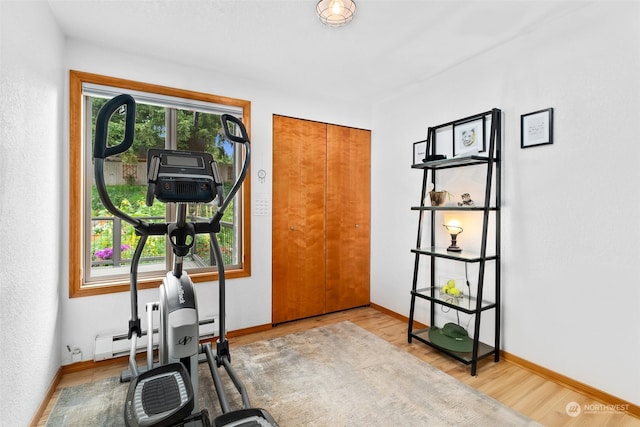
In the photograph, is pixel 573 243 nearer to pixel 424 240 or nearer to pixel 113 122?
pixel 424 240

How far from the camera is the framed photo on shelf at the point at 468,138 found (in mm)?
2643

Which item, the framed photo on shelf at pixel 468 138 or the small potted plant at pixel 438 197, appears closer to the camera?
the framed photo on shelf at pixel 468 138

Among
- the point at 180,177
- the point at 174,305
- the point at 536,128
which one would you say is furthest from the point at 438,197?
the point at 174,305

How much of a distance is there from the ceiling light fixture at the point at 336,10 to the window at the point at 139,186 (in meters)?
1.34

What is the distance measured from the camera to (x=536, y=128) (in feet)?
7.53

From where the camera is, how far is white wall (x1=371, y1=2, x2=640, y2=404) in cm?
188

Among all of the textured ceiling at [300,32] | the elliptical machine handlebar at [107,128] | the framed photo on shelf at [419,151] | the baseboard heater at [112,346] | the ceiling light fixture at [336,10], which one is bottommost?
the baseboard heater at [112,346]

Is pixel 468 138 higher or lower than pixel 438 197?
higher

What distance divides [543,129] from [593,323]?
1331 mm

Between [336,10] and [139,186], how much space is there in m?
2.08

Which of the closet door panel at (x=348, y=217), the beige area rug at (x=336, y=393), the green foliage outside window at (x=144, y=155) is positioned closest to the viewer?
the beige area rug at (x=336, y=393)

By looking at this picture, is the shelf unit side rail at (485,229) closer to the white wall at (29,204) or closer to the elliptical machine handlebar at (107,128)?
the elliptical machine handlebar at (107,128)

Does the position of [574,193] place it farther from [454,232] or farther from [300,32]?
[300,32]

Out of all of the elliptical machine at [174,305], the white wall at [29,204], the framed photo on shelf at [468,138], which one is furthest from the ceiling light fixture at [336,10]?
the white wall at [29,204]
